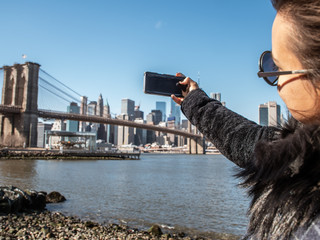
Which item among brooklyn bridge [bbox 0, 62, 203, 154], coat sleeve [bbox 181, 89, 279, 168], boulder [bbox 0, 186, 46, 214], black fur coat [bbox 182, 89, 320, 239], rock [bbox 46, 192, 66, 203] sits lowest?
rock [bbox 46, 192, 66, 203]

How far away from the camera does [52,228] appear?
4801mm

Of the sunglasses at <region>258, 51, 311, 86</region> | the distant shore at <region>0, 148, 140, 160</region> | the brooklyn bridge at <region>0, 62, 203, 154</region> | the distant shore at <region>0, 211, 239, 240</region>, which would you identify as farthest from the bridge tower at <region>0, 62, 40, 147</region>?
the sunglasses at <region>258, 51, 311, 86</region>

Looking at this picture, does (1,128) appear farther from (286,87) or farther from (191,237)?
(286,87)

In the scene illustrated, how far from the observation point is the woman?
0.40m

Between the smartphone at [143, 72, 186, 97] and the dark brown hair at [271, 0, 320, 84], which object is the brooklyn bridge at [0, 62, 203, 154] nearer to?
the smartphone at [143, 72, 186, 97]

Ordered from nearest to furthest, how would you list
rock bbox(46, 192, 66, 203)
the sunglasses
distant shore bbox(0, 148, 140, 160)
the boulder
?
1. the sunglasses
2. the boulder
3. rock bbox(46, 192, 66, 203)
4. distant shore bbox(0, 148, 140, 160)

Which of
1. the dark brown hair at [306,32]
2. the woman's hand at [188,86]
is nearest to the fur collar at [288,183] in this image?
the dark brown hair at [306,32]

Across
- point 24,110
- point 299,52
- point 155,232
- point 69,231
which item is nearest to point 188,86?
point 299,52

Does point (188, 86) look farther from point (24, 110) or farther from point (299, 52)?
point (24, 110)

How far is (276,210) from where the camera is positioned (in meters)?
0.43

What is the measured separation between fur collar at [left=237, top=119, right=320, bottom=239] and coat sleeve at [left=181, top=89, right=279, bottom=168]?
0.22 meters

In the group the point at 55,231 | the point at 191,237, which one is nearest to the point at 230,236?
the point at 191,237

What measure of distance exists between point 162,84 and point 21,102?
38325 mm

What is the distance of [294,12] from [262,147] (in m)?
0.23
